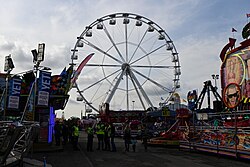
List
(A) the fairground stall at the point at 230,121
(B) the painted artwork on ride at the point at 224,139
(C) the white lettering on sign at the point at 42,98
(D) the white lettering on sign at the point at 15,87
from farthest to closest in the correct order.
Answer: (D) the white lettering on sign at the point at 15,87 < (C) the white lettering on sign at the point at 42,98 < (A) the fairground stall at the point at 230,121 < (B) the painted artwork on ride at the point at 224,139

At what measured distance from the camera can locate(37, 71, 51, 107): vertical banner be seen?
15.6m

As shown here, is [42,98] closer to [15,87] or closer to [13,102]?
[13,102]

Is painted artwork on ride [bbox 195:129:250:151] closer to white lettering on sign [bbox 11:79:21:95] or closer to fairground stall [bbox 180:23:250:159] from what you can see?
fairground stall [bbox 180:23:250:159]

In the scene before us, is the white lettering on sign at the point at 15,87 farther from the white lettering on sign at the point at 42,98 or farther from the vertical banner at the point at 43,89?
the white lettering on sign at the point at 42,98

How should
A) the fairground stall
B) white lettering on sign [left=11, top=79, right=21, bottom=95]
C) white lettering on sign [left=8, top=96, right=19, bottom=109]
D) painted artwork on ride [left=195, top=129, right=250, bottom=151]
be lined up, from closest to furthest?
1. painted artwork on ride [left=195, top=129, right=250, bottom=151]
2. the fairground stall
3. white lettering on sign [left=8, top=96, right=19, bottom=109]
4. white lettering on sign [left=11, top=79, right=21, bottom=95]

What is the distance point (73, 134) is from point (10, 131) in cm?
1018

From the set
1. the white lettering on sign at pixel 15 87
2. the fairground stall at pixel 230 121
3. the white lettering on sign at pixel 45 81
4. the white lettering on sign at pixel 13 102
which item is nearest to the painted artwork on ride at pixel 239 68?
the fairground stall at pixel 230 121

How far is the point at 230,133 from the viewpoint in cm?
1295

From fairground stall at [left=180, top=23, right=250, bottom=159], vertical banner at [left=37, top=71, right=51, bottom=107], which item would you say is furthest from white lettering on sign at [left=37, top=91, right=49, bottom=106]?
fairground stall at [left=180, top=23, right=250, bottom=159]

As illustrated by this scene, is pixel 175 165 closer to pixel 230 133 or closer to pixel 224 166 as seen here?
pixel 224 166

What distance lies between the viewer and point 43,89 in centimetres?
1595

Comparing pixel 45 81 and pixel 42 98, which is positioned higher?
pixel 45 81

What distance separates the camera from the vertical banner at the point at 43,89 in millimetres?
15633

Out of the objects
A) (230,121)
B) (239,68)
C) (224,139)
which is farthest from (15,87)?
(239,68)
